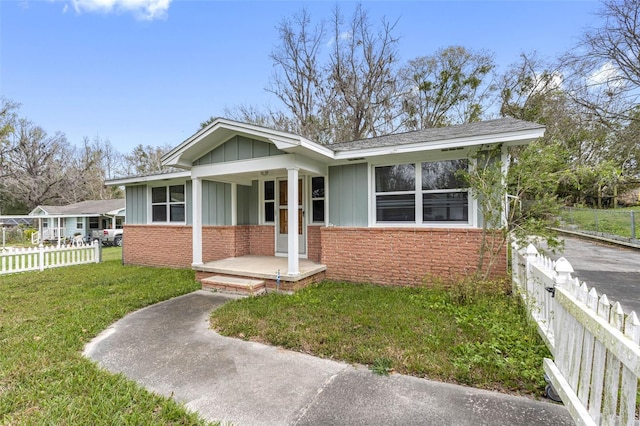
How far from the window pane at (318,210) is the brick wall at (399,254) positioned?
82 centimetres

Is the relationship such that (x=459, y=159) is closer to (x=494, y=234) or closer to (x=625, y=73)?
(x=494, y=234)

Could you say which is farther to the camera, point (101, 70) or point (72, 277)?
point (101, 70)

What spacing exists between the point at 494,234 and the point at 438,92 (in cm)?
1717

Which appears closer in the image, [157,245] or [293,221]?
[293,221]

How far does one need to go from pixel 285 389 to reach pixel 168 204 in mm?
8717

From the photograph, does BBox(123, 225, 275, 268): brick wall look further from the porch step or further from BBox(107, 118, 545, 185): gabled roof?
BBox(107, 118, 545, 185): gabled roof

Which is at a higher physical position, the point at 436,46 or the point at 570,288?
the point at 436,46

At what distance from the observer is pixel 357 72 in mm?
19109

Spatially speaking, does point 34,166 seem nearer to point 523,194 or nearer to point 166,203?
point 166,203

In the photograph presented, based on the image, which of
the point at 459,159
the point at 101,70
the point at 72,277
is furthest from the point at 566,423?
the point at 101,70

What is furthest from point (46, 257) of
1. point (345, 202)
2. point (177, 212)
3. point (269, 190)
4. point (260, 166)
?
point (345, 202)

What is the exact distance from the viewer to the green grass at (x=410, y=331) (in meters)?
2.89

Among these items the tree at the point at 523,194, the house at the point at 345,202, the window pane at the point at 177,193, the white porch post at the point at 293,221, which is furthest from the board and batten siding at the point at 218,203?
the tree at the point at 523,194

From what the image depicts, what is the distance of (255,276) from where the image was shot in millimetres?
6211
